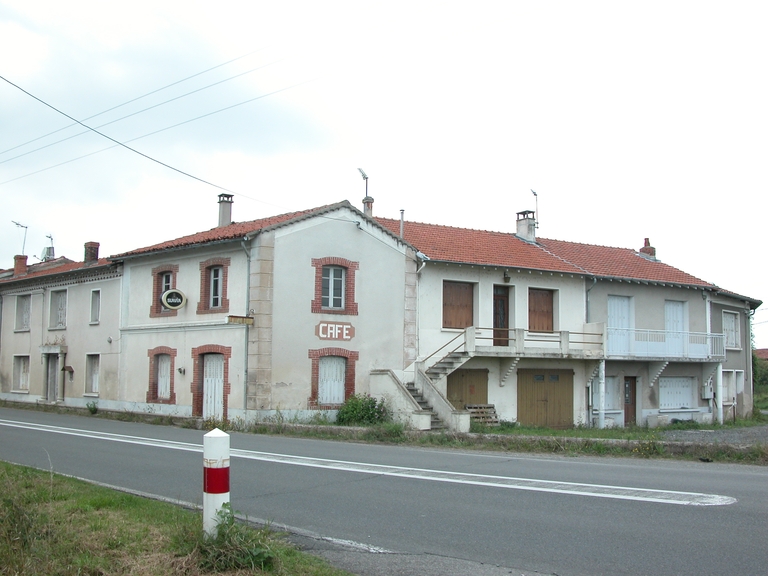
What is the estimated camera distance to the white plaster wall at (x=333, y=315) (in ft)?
74.3

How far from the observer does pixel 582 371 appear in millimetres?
28297

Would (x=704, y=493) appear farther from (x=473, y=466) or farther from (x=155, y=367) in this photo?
(x=155, y=367)

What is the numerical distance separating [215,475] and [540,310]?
23199mm

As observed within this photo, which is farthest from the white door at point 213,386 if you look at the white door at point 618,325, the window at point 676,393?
the window at point 676,393

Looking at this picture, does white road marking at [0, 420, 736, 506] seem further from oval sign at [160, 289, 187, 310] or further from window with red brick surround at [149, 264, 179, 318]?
window with red brick surround at [149, 264, 179, 318]

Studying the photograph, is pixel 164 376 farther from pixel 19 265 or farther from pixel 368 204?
pixel 19 265

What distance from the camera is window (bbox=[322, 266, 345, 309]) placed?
2367 centimetres

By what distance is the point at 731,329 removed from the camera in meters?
35.4

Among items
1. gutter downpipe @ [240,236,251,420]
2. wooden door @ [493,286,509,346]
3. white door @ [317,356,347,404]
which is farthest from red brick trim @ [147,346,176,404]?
wooden door @ [493,286,509,346]

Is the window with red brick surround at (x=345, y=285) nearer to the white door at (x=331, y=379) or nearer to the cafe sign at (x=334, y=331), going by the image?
the cafe sign at (x=334, y=331)

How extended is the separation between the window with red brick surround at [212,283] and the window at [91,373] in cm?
725

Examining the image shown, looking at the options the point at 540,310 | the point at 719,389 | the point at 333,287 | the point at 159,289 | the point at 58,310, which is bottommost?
the point at 719,389

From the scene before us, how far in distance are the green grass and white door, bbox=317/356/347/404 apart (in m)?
14.9

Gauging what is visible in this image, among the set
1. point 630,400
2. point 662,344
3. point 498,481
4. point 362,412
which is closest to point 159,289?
point 362,412
